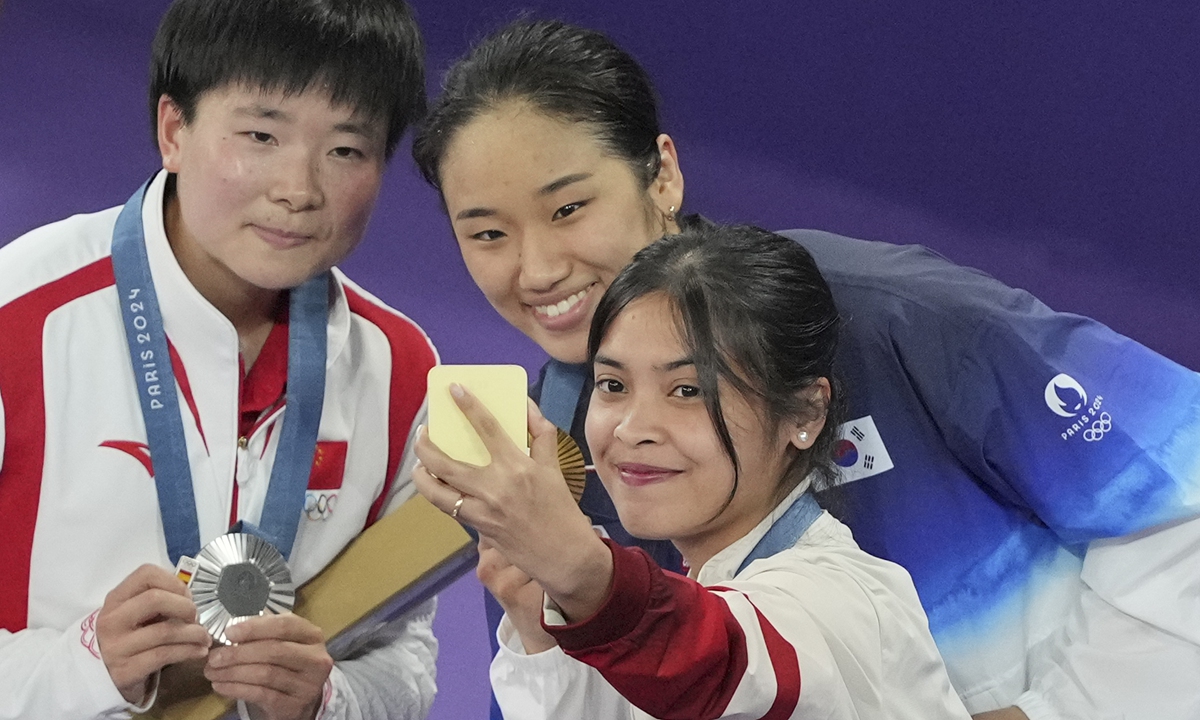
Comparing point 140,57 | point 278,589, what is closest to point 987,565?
point 278,589

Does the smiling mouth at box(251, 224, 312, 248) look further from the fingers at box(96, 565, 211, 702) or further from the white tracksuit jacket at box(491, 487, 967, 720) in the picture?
the white tracksuit jacket at box(491, 487, 967, 720)

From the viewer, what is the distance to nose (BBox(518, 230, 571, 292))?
1.66 m

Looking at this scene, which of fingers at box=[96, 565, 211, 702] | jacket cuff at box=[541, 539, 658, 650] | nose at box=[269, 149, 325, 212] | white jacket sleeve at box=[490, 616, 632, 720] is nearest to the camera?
jacket cuff at box=[541, 539, 658, 650]

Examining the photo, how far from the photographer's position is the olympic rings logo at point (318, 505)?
1788 millimetres

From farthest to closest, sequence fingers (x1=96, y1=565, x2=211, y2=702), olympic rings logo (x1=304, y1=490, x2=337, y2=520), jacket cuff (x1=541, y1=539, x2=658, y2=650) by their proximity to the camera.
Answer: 1. olympic rings logo (x1=304, y1=490, x2=337, y2=520)
2. fingers (x1=96, y1=565, x2=211, y2=702)
3. jacket cuff (x1=541, y1=539, x2=658, y2=650)

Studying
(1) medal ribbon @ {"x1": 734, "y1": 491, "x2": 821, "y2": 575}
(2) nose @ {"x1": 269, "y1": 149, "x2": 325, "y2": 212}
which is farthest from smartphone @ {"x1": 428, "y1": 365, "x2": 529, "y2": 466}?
(2) nose @ {"x1": 269, "y1": 149, "x2": 325, "y2": 212}

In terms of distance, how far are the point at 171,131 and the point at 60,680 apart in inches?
25.6

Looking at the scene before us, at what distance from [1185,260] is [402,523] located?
1411mm

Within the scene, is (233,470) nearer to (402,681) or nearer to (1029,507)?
(402,681)

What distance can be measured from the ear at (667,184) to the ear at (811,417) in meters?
0.34

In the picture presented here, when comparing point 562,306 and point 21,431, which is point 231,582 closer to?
point 21,431

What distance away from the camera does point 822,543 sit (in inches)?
55.6

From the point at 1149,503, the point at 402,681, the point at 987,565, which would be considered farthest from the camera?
the point at 402,681

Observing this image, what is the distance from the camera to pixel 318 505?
1.79 metres
